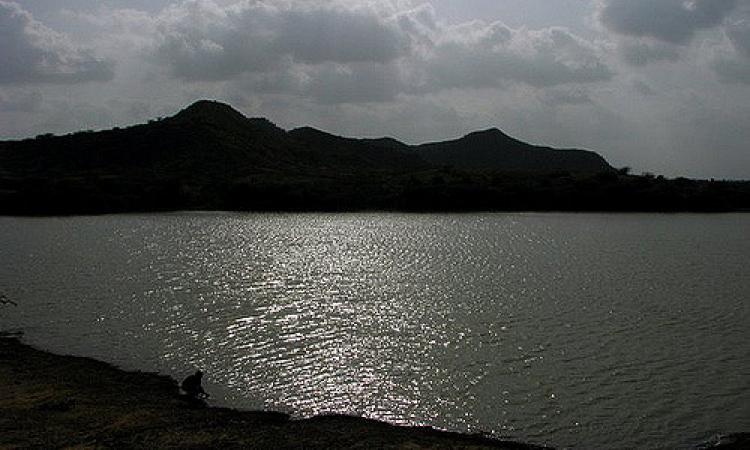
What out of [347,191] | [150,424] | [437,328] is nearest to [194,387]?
[150,424]

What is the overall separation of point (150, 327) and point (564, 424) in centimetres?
1897

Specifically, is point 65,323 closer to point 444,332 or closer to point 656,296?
point 444,332

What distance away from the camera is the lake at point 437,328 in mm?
19109

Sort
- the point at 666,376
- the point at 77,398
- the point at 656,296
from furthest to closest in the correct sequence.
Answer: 1. the point at 656,296
2. the point at 666,376
3. the point at 77,398

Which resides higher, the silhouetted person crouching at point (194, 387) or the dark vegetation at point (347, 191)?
the dark vegetation at point (347, 191)

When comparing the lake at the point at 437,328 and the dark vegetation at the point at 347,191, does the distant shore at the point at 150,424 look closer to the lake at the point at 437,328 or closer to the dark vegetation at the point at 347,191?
the lake at the point at 437,328

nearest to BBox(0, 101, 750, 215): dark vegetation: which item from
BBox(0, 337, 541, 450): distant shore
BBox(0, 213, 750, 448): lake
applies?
BBox(0, 213, 750, 448): lake

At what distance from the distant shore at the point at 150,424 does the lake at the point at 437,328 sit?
4.57ft

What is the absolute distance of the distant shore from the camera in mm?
15235

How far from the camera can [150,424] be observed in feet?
54.3

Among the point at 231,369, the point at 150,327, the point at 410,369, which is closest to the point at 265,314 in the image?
the point at 150,327

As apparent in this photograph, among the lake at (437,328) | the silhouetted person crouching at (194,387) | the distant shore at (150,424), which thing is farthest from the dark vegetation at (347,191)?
the distant shore at (150,424)

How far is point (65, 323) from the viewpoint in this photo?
3041 cm

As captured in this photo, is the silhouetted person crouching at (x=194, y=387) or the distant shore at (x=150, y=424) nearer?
the distant shore at (x=150, y=424)
